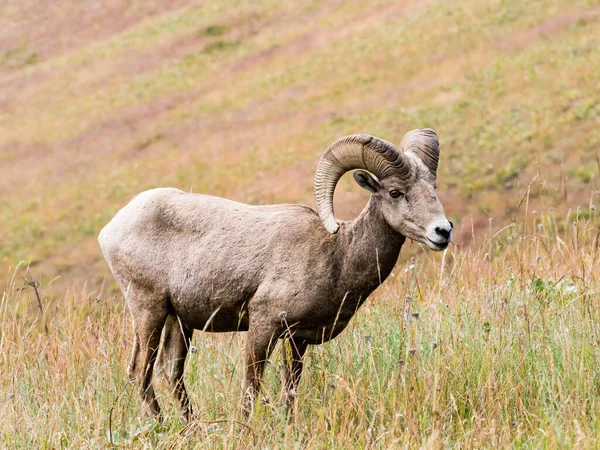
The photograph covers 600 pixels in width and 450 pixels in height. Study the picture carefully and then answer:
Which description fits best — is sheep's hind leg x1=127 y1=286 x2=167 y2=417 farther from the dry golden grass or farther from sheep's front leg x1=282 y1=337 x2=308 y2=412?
sheep's front leg x1=282 y1=337 x2=308 y2=412

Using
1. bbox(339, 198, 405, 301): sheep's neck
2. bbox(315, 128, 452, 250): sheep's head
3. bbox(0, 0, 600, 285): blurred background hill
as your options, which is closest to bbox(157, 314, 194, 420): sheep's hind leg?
bbox(339, 198, 405, 301): sheep's neck

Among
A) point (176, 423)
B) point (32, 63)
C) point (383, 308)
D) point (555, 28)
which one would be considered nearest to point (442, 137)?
point (555, 28)

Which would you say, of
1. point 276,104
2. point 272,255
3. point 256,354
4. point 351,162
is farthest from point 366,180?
point 276,104

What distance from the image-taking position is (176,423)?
5203 mm

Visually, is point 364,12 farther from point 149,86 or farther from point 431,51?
point 149,86

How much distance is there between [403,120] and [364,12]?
1851 centimetres

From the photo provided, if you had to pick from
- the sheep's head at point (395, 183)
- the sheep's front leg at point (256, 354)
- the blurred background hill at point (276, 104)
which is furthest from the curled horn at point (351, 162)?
the blurred background hill at point (276, 104)

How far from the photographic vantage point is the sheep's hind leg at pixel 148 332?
5.67m

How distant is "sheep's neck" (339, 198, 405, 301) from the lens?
17.5 feet

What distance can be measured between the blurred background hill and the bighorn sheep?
15.6 meters

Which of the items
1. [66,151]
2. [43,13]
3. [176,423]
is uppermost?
[176,423]

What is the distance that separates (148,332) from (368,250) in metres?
1.61

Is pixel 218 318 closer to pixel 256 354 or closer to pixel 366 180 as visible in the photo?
pixel 256 354

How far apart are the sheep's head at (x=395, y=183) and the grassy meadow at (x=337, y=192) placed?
61 cm
